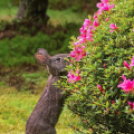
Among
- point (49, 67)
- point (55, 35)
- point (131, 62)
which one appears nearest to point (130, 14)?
point (131, 62)

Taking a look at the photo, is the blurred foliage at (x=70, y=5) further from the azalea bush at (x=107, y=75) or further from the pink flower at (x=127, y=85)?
the pink flower at (x=127, y=85)

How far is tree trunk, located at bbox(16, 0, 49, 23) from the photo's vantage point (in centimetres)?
1362

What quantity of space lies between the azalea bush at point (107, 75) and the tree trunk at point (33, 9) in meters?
9.66

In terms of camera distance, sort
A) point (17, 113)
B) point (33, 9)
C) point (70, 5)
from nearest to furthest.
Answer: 1. point (17, 113)
2. point (33, 9)
3. point (70, 5)

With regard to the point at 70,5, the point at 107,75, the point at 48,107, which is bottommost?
the point at 48,107

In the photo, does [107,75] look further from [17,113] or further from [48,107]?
[17,113]

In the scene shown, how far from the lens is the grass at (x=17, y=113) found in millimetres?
6383

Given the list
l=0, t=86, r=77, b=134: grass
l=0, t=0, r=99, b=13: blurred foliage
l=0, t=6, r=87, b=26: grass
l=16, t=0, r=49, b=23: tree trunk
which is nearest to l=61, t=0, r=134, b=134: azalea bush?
l=0, t=86, r=77, b=134: grass

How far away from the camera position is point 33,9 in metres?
13.7

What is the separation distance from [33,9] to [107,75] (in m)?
10.4

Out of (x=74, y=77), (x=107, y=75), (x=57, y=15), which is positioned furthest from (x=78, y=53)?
(x=57, y=15)

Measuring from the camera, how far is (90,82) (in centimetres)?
391

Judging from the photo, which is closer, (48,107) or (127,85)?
(127,85)

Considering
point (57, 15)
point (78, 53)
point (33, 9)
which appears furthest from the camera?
point (57, 15)
